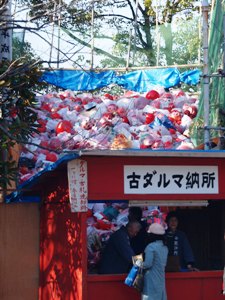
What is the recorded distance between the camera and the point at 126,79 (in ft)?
74.6

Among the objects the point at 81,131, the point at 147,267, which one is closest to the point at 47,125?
the point at 81,131

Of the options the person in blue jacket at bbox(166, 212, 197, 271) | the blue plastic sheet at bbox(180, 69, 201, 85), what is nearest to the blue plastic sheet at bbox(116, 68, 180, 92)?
the blue plastic sheet at bbox(180, 69, 201, 85)

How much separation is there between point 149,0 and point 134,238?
1820 cm

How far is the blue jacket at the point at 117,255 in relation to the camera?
34.8 feet

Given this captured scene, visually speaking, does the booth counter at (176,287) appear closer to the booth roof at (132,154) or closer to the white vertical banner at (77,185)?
the white vertical banner at (77,185)

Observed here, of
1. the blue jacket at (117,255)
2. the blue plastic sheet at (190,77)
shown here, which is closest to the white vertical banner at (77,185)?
the blue jacket at (117,255)

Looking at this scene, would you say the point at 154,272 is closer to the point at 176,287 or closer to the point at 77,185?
the point at 176,287

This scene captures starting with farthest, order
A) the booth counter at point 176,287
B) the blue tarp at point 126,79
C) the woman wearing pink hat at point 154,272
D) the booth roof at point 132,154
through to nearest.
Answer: the blue tarp at point 126,79 < the booth counter at point 176,287 < the booth roof at point 132,154 < the woman wearing pink hat at point 154,272

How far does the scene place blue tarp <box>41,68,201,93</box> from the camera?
72.4ft

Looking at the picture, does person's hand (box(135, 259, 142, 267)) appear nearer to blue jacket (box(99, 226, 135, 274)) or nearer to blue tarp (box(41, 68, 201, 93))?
blue jacket (box(99, 226, 135, 274))

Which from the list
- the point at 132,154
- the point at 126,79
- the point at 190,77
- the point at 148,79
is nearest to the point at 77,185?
the point at 132,154

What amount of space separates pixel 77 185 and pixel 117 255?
4.40 feet

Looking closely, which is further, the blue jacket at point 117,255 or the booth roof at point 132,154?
the blue jacket at point 117,255

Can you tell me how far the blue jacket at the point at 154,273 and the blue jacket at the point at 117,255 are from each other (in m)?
0.66
